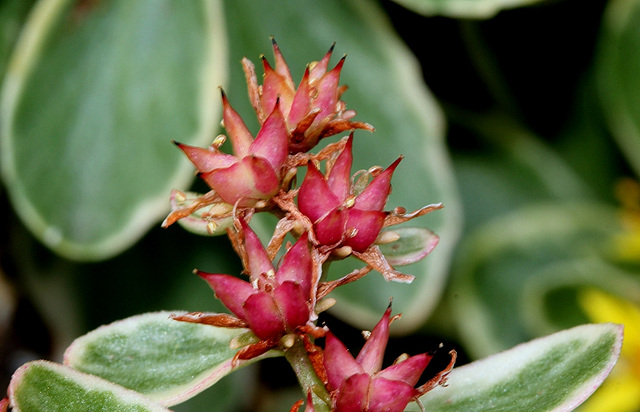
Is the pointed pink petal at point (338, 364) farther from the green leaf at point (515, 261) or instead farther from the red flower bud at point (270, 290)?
the green leaf at point (515, 261)

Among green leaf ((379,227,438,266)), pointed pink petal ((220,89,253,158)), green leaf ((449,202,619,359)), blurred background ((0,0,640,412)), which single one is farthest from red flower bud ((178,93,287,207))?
green leaf ((449,202,619,359))

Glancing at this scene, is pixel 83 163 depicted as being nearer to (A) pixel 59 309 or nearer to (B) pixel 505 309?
(A) pixel 59 309

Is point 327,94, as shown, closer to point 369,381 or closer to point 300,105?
point 300,105

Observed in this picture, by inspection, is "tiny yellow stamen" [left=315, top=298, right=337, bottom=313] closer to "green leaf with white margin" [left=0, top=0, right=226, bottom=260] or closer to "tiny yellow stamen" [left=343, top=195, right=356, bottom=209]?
"tiny yellow stamen" [left=343, top=195, right=356, bottom=209]

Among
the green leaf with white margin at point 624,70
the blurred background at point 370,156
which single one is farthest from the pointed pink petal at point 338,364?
the green leaf with white margin at point 624,70

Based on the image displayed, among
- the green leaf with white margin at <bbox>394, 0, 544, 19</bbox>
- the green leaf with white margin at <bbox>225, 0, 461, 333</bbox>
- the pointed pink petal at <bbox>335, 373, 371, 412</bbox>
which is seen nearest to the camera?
the pointed pink petal at <bbox>335, 373, 371, 412</bbox>

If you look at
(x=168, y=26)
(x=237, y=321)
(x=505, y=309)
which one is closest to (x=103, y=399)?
(x=237, y=321)
